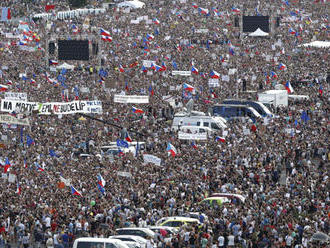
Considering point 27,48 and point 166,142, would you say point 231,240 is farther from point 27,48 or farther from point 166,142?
point 27,48

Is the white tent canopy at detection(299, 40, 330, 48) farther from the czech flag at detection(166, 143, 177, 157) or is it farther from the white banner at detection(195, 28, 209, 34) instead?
the czech flag at detection(166, 143, 177, 157)

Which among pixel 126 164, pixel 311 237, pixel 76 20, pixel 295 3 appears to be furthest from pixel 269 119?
pixel 295 3

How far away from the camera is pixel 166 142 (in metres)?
51.7

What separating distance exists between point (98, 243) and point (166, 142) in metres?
17.3

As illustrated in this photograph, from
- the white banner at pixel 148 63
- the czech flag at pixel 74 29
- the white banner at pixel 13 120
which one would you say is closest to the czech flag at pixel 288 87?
the white banner at pixel 148 63

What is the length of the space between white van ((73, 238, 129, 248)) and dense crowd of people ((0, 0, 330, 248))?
1677 mm

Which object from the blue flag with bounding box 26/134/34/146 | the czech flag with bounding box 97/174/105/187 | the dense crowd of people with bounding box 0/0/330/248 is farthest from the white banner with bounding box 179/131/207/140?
the czech flag with bounding box 97/174/105/187

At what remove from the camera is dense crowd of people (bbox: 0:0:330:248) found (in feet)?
128

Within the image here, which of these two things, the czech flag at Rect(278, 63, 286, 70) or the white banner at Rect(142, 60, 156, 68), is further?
the czech flag at Rect(278, 63, 286, 70)

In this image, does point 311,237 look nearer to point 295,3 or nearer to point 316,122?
point 316,122

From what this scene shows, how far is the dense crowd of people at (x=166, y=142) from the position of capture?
38.9 meters

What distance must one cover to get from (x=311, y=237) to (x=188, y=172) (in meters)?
10.9

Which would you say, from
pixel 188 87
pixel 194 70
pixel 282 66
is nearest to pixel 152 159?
pixel 188 87

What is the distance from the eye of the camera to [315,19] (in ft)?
303
